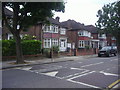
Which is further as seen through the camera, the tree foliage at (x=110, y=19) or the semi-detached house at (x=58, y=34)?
the tree foliage at (x=110, y=19)

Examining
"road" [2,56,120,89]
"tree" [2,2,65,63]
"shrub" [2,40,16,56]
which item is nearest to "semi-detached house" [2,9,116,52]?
"shrub" [2,40,16,56]

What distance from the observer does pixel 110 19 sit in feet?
138

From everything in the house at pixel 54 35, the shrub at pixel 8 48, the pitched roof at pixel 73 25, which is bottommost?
the shrub at pixel 8 48

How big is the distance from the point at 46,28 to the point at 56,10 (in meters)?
16.5

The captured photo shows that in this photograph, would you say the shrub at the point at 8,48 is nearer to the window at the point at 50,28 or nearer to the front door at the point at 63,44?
the window at the point at 50,28

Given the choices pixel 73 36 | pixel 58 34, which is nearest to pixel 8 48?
pixel 58 34

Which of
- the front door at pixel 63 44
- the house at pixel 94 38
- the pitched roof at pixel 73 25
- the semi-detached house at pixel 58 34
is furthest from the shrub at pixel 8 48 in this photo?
the house at pixel 94 38

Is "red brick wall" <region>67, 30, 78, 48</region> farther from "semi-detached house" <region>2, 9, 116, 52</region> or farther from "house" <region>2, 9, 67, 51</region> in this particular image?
"house" <region>2, 9, 67, 51</region>

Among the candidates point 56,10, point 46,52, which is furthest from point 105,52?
point 56,10

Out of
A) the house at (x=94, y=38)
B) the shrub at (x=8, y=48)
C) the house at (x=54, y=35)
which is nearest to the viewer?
the shrub at (x=8, y=48)

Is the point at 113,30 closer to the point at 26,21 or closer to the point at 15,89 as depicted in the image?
the point at 26,21

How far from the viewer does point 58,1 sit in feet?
44.1

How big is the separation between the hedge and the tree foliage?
2673cm

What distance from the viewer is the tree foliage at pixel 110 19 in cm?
4095
